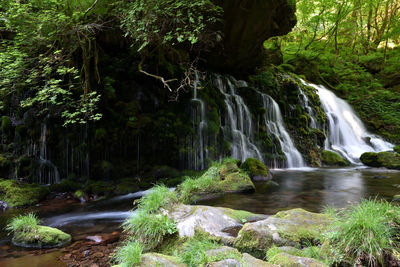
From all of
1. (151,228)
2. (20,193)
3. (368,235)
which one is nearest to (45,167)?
(20,193)

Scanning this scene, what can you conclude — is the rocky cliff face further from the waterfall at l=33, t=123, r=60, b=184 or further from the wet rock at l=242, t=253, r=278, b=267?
A: the wet rock at l=242, t=253, r=278, b=267

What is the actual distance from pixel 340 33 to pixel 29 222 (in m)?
28.3

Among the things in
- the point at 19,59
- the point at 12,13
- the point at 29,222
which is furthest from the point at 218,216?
the point at 12,13

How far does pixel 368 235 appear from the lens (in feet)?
8.04

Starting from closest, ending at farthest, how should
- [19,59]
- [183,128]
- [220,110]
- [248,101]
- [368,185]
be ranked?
[19,59] < [368,185] < [183,128] < [220,110] < [248,101]

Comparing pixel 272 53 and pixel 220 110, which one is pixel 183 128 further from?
pixel 272 53

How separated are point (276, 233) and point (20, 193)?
303 inches

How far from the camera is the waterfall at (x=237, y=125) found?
39.2ft

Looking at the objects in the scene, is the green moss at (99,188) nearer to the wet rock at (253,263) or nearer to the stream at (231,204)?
the stream at (231,204)

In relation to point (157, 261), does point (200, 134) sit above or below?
above

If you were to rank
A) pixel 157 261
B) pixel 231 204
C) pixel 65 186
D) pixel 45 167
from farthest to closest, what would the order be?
pixel 45 167
pixel 65 186
pixel 231 204
pixel 157 261

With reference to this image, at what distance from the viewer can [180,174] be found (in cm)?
990

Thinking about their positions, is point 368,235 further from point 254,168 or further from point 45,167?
point 45,167

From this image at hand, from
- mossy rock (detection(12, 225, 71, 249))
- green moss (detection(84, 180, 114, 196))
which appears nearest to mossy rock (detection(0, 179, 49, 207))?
green moss (detection(84, 180, 114, 196))
